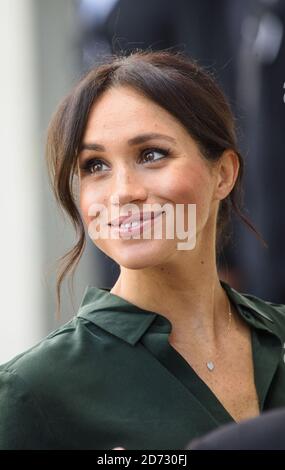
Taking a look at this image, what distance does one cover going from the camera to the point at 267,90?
6.92 ft

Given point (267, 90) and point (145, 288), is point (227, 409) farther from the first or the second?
point (267, 90)

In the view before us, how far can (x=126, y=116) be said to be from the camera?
92cm

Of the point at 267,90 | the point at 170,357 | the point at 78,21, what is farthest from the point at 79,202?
the point at 78,21

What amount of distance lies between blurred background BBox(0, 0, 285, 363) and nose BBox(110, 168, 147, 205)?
3.41ft

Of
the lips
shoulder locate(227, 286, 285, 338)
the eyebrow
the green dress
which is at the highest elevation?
the eyebrow

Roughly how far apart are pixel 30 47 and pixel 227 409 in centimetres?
175

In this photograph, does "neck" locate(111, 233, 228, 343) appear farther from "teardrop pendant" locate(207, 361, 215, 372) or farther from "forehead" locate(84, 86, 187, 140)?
"forehead" locate(84, 86, 187, 140)

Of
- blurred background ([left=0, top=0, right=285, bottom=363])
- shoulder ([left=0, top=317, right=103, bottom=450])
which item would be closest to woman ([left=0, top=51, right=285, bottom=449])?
shoulder ([left=0, top=317, right=103, bottom=450])

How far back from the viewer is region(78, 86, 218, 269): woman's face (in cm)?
91

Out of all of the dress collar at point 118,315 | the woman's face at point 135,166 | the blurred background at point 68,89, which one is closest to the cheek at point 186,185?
the woman's face at point 135,166

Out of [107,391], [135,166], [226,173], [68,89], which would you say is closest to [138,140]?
[135,166]

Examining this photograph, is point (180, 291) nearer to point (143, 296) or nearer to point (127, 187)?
point (143, 296)

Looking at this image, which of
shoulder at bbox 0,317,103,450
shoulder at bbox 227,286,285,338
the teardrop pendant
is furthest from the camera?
shoulder at bbox 227,286,285,338

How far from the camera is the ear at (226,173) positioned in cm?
104
